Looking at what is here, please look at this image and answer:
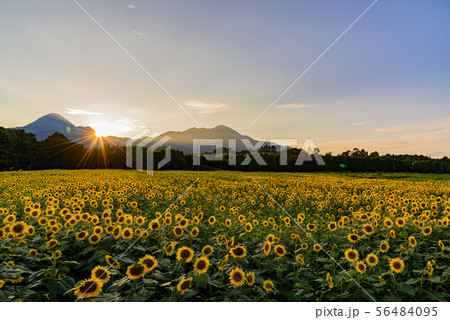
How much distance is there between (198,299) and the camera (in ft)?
10.2

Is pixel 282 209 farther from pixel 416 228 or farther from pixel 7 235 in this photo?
pixel 7 235

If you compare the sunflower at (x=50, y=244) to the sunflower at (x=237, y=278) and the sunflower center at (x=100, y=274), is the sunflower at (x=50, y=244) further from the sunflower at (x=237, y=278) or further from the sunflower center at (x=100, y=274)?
the sunflower at (x=237, y=278)

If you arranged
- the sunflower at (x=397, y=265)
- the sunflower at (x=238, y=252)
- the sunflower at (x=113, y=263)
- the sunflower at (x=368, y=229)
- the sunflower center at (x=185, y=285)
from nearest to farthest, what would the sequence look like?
the sunflower center at (x=185, y=285) → the sunflower at (x=113, y=263) → the sunflower at (x=397, y=265) → the sunflower at (x=238, y=252) → the sunflower at (x=368, y=229)

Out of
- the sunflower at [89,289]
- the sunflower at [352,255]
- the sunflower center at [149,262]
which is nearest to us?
the sunflower at [89,289]

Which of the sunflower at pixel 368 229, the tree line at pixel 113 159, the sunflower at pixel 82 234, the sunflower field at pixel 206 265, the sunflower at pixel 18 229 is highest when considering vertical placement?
the tree line at pixel 113 159

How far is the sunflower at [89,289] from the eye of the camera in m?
2.64

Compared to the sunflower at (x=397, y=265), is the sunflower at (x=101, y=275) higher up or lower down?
higher up

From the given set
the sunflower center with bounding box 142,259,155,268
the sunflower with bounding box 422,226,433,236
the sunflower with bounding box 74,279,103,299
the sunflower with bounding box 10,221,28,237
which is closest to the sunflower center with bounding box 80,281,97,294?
the sunflower with bounding box 74,279,103,299

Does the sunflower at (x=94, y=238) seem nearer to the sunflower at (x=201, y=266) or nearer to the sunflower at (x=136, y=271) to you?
the sunflower at (x=136, y=271)

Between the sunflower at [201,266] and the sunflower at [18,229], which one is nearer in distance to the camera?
the sunflower at [201,266]

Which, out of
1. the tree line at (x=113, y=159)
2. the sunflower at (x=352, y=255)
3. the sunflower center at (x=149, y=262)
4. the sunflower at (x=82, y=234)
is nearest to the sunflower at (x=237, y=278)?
the sunflower center at (x=149, y=262)

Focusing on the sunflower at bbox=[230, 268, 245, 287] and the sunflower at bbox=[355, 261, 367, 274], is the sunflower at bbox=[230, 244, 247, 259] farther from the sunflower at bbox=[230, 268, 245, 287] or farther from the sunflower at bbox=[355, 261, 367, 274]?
the sunflower at bbox=[355, 261, 367, 274]

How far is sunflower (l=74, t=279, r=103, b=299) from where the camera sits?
2637 mm
